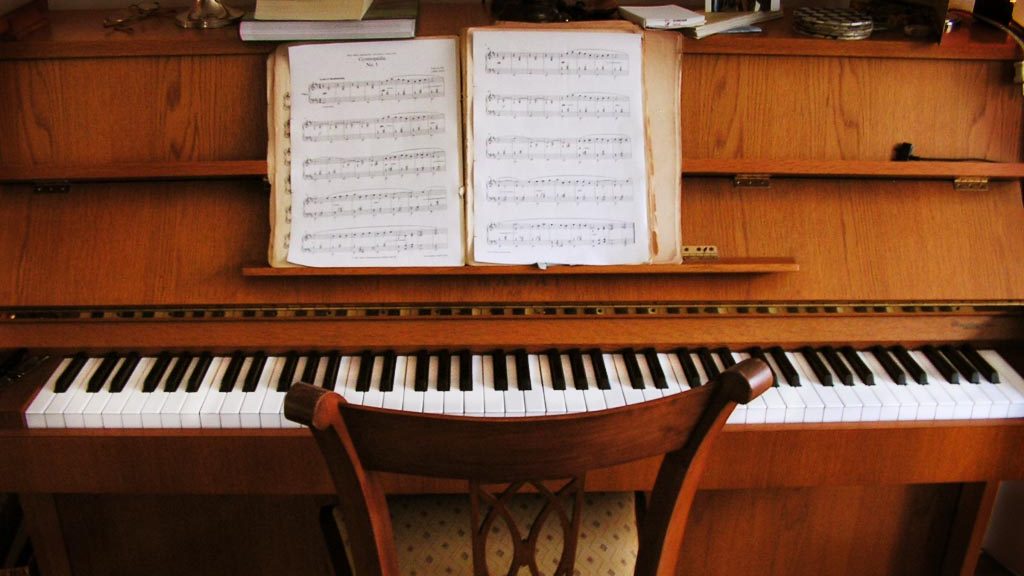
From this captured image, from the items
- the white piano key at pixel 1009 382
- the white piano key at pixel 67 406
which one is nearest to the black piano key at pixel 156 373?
the white piano key at pixel 67 406

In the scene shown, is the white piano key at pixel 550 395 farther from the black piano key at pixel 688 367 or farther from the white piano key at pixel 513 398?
the black piano key at pixel 688 367

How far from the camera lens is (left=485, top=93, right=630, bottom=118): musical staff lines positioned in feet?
5.01

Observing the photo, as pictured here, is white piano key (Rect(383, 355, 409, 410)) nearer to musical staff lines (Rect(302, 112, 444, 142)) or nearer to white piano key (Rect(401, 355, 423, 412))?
white piano key (Rect(401, 355, 423, 412))

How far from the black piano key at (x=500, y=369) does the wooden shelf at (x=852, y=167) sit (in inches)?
21.1

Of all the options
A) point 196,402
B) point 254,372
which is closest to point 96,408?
point 196,402

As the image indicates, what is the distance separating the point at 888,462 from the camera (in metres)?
1.49

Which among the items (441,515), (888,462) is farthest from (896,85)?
(441,515)

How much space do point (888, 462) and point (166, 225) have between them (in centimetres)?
155

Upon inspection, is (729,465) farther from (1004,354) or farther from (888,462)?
(1004,354)

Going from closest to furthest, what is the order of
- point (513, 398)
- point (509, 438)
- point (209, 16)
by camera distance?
point (509, 438)
point (513, 398)
point (209, 16)

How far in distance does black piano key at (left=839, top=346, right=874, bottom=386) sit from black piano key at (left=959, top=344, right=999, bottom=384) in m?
0.23

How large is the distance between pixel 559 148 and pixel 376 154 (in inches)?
14.7

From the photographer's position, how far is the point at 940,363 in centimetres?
154

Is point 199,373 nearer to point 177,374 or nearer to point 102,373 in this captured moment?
point 177,374
